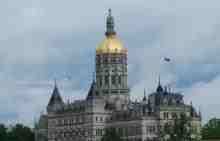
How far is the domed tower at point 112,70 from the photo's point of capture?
19488cm

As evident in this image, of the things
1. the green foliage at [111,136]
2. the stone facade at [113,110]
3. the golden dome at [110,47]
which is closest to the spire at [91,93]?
the stone facade at [113,110]

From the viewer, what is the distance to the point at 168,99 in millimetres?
186125

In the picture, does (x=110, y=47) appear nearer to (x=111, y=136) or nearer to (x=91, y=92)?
(x=91, y=92)

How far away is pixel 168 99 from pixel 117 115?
29.0 feet

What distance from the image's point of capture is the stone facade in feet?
607

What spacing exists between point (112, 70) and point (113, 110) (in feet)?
25.5

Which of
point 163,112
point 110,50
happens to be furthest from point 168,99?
point 110,50

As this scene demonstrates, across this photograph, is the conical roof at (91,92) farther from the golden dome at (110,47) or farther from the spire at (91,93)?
the golden dome at (110,47)

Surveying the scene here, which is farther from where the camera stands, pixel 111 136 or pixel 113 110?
pixel 113 110

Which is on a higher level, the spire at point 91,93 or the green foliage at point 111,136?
the spire at point 91,93

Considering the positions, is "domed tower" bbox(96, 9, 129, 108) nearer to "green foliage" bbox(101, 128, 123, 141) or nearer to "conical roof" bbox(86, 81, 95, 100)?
"conical roof" bbox(86, 81, 95, 100)

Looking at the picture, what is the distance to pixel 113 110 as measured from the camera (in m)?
192

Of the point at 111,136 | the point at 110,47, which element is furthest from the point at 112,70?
the point at 111,136

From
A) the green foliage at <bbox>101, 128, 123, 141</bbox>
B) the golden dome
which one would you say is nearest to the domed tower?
the golden dome
